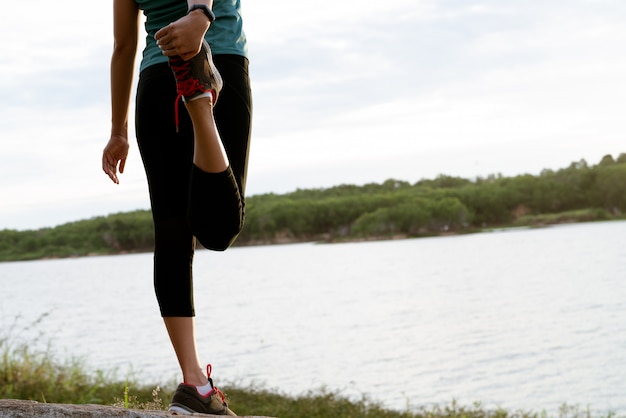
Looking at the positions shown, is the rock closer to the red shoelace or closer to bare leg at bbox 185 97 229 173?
bare leg at bbox 185 97 229 173

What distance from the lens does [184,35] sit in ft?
5.35

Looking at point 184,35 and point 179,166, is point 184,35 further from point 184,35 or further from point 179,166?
point 179,166

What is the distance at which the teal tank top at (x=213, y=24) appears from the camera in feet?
6.52

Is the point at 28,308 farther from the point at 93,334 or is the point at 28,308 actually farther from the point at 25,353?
the point at 25,353

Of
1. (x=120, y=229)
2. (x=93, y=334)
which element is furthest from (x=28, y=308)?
(x=120, y=229)

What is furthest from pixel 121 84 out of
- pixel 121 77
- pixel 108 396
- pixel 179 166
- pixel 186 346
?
pixel 108 396

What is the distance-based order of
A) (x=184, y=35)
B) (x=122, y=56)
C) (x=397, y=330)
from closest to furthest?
(x=184, y=35)
(x=122, y=56)
(x=397, y=330)

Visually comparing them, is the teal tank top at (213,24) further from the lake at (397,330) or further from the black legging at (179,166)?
the lake at (397,330)

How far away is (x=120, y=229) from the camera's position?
68875 mm

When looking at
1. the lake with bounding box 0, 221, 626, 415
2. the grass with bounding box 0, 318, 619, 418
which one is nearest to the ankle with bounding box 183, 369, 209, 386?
the grass with bounding box 0, 318, 619, 418

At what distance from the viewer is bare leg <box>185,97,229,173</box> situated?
5.71 ft

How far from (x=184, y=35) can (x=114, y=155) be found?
2.87 ft

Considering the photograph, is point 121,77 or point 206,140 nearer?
point 206,140

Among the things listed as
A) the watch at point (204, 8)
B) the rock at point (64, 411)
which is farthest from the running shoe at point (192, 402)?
the watch at point (204, 8)
